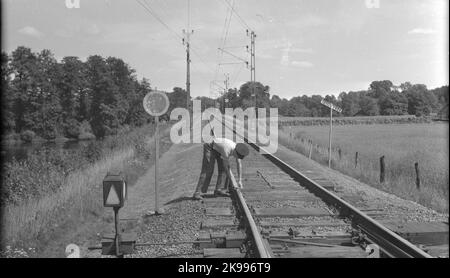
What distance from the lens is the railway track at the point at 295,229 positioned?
520 cm

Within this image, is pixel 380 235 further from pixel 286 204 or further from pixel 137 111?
pixel 137 111

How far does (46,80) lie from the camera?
5825cm

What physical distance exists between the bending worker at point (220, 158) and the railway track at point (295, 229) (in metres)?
0.29

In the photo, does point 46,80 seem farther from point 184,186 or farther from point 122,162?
point 184,186

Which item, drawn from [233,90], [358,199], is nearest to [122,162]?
[358,199]

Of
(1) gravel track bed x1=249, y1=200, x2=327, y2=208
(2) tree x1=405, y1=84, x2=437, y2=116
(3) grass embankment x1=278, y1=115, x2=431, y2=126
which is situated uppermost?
(2) tree x1=405, y1=84, x2=437, y2=116

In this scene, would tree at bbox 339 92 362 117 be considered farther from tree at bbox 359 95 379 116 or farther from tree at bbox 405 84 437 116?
tree at bbox 405 84 437 116

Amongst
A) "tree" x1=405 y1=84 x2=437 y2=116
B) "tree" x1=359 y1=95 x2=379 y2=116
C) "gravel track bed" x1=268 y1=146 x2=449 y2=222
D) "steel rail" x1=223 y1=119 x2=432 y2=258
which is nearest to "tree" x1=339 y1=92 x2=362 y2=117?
"tree" x1=359 y1=95 x2=379 y2=116

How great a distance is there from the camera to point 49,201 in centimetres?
929

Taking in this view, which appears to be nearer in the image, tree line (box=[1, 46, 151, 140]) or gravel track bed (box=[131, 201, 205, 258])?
gravel track bed (box=[131, 201, 205, 258])

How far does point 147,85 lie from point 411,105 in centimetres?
4011

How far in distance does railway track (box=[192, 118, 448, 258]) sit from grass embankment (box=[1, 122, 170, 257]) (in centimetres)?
229

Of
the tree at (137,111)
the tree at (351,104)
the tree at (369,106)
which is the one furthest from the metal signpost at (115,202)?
the tree at (351,104)

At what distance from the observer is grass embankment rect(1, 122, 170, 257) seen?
6.32 m
